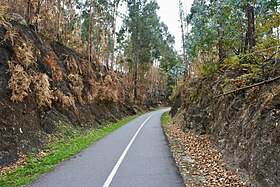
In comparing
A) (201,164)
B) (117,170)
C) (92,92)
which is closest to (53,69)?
(92,92)

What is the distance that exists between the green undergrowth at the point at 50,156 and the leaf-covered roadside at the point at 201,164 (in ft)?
13.1

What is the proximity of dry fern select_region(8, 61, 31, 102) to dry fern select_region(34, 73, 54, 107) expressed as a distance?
81cm

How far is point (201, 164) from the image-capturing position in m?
7.63

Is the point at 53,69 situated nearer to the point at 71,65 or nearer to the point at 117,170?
the point at 71,65

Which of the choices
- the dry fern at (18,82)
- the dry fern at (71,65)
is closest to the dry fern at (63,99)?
the dry fern at (18,82)

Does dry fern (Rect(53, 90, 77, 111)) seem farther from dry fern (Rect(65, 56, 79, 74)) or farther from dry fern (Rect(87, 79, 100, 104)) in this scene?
dry fern (Rect(87, 79, 100, 104))

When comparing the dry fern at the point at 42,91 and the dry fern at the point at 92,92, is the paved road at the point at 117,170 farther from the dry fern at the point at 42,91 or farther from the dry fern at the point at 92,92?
the dry fern at the point at 92,92

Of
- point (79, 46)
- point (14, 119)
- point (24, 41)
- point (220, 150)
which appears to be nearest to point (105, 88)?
point (79, 46)

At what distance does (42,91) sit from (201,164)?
8304 mm

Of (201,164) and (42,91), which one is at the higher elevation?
(42,91)

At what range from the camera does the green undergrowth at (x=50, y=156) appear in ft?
20.7

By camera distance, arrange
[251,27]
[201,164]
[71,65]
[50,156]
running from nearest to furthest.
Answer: [201,164], [50,156], [251,27], [71,65]

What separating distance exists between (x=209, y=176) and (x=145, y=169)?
181 centimetres

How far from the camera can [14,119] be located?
29.2 feet
